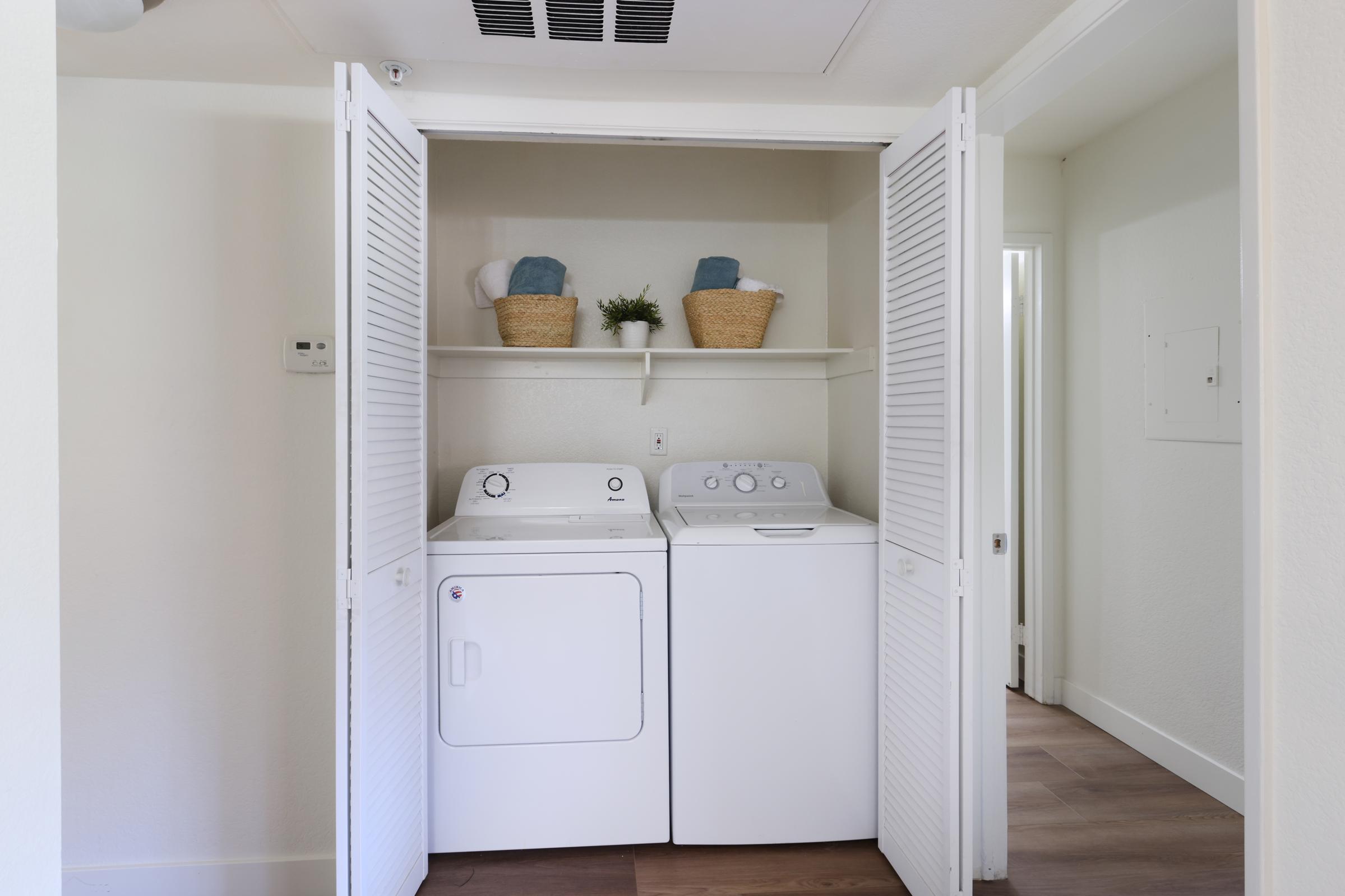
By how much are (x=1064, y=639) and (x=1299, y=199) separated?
2548mm

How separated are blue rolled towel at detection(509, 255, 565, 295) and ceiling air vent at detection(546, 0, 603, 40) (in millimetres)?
894

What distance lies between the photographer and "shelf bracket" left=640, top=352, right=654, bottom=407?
2412 millimetres

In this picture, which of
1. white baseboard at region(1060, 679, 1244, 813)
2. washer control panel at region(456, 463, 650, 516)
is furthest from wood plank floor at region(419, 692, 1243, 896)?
washer control panel at region(456, 463, 650, 516)

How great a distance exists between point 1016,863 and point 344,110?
2.50 meters

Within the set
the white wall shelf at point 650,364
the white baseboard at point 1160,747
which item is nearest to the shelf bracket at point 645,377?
the white wall shelf at point 650,364

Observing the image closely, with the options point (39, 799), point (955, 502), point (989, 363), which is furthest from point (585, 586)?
point (39, 799)

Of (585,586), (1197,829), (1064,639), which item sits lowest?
(1197,829)

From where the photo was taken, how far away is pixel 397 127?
1.71m

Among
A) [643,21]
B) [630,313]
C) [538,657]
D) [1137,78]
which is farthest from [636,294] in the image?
[1137,78]

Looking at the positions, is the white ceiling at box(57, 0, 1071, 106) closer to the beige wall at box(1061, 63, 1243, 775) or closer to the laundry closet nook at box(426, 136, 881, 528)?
the laundry closet nook at box(426, 136, 881, 528)

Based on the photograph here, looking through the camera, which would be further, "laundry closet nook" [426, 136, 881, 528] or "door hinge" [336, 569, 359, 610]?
"laundry closet nook" [426, 136, 881, 528]

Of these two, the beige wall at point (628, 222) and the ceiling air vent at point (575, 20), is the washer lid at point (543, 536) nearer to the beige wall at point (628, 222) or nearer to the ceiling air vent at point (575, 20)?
the beige wall at point (628, 222)

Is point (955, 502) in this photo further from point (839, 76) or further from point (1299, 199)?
point (839, 76)

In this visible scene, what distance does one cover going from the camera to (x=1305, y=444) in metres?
0.97
